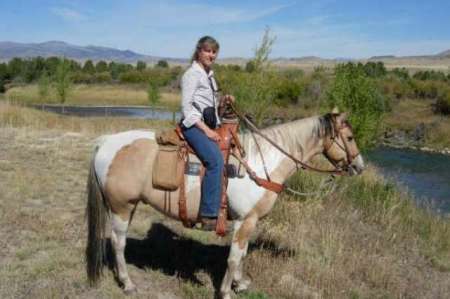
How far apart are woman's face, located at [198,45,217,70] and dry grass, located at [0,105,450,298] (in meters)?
2.37

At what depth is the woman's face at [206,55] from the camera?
437cm

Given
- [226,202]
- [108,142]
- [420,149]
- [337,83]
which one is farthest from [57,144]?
[420,149]

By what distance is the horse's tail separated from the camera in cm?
485

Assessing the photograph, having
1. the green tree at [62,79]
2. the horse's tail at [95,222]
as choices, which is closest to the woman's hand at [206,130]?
the horse's tail at [95,222]

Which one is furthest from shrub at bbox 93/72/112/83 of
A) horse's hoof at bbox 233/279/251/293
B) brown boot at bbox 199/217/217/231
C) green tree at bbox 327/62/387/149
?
brown boot at bbox 199/217/217/231

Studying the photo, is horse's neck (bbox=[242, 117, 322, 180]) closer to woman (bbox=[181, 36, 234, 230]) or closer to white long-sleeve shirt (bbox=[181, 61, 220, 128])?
woman (bbox=[181, 36, 234, 230])

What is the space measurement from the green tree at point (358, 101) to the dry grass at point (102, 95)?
3919 cm

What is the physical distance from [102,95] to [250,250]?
62.2 meters

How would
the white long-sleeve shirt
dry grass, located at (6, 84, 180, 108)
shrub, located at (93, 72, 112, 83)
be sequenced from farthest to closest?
1. shrub, located at (93, 72, 112, 83)
2. dry grass, located at (6, 84, 180, 108)
3. the white long-sleeve shirt

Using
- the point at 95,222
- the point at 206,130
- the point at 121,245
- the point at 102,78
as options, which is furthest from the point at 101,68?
the point at 206,130

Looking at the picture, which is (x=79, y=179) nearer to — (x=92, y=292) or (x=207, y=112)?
(x=92, y=292)

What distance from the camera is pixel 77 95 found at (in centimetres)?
6256

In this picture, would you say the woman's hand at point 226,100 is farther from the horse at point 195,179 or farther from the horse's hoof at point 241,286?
the horse's hoof at point 241,286

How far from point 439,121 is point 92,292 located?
43.2 m
